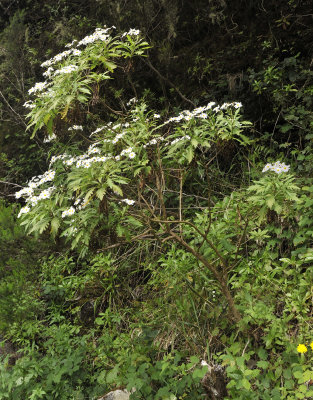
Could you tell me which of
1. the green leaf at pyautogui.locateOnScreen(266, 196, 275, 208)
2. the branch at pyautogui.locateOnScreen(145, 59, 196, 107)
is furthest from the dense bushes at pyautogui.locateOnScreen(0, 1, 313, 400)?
the branch at pyautogui.locateOnScreen(145, 59, 196, 107)

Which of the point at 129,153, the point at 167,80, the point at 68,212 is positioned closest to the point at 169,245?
the point at 129,153

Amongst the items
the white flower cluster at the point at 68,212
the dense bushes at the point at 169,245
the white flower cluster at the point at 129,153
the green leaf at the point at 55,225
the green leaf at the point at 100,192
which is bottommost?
the dense bushes at the point at 169,245

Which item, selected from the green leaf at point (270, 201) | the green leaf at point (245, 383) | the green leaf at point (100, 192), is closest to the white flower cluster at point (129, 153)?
the green leaf at point (100, 192)

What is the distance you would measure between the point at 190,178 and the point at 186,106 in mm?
1076

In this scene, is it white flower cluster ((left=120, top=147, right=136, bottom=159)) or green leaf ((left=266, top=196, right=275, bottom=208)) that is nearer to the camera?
green leaf ((left=266, top=196, right=275, bottom=208))

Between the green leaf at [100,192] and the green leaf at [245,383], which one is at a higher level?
the green leaf at [100,192]

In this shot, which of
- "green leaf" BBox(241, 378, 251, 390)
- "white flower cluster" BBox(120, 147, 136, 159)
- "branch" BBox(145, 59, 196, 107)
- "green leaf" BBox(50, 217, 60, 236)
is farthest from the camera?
"branch" BBox(145, 59, 196, 107)

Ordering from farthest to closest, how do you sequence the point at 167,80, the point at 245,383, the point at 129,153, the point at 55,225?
the point at 167,80, the point at 129,153, the point at 55,225, the point at 245,383

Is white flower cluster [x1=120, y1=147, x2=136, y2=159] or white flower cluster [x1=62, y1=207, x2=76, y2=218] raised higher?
white flower cluster [x1=120, y1=147, x2=136, y2=159]

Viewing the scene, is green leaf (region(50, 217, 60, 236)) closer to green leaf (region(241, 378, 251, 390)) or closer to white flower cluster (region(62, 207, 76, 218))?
white flower cluster (region(62, 207, 76, 218))

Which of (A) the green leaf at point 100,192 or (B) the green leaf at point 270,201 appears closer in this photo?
(A) the green leaf at point 100,192

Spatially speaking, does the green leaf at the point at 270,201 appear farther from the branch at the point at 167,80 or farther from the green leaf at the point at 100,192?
the branch at the point at 167,80

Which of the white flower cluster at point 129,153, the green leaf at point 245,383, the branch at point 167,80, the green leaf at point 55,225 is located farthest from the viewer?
the branch at point 167,80

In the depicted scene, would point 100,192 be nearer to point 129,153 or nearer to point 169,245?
point 129,153
